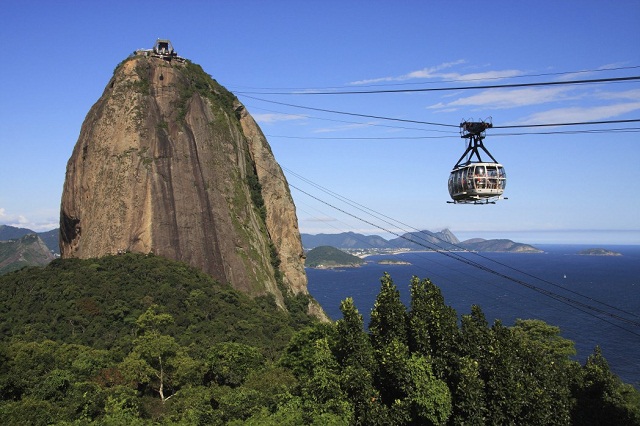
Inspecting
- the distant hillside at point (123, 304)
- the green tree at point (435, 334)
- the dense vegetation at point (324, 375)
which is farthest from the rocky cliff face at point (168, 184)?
the green tree at point (435, 334)

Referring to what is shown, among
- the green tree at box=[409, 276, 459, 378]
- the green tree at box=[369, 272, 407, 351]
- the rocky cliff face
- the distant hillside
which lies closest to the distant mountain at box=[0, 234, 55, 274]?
the rocky cliff face

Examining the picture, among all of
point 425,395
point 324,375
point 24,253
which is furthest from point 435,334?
point 24,253

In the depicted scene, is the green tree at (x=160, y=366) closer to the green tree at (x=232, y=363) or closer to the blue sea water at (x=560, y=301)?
the green tree at (x=232, y=363)

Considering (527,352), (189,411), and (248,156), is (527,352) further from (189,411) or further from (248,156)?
(248,156)

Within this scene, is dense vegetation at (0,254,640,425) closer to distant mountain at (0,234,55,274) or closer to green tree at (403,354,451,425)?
green tree at (403,354,451,425)

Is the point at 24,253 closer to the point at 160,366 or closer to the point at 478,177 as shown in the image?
the point at 160,366

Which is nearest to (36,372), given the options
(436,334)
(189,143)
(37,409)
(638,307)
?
(37,409)
